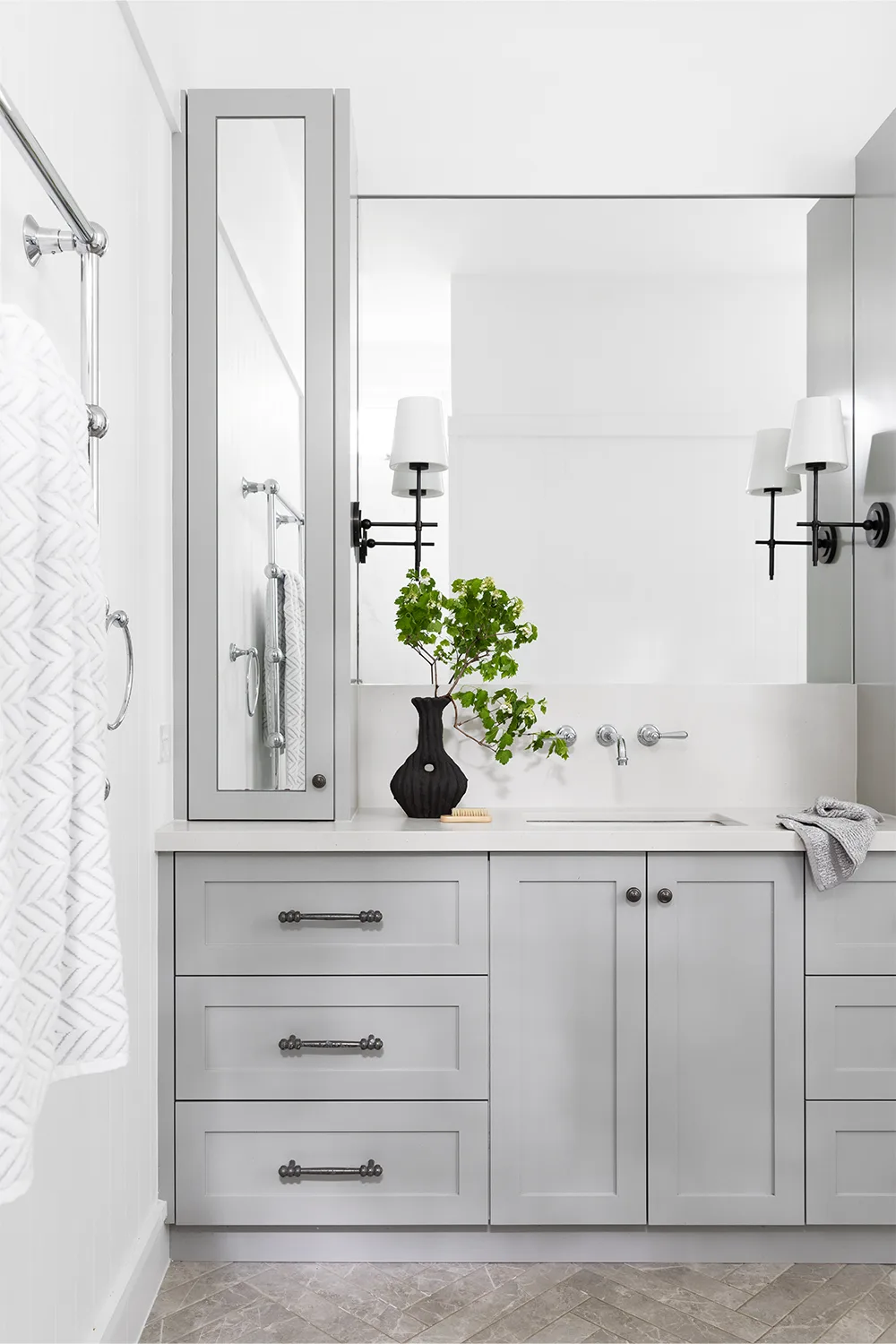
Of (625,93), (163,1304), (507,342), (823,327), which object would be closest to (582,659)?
(507,342)

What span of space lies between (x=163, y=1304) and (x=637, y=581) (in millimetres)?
1836

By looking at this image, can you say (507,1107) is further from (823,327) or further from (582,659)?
(823,327)

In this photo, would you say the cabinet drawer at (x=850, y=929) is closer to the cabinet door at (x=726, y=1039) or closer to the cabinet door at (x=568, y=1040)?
the cabinet door at (x=726, y=1039)

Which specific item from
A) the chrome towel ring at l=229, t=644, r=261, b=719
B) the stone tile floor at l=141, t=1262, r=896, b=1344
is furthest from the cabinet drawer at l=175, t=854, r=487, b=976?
the stone tile floor at l=141, t=1262, r=896, b=1344

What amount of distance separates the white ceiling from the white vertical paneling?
65 cm

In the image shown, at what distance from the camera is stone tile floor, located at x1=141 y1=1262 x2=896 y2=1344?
1774 millimetres

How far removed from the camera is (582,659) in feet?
8.03

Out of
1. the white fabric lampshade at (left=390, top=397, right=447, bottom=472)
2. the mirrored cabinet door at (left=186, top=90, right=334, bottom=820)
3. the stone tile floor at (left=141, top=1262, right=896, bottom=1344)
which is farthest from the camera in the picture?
the white fabric lampshade at (left=390, top=397, right=447, bottom=472)

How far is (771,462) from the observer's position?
2428 millimetres

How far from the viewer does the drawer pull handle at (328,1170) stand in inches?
76.4

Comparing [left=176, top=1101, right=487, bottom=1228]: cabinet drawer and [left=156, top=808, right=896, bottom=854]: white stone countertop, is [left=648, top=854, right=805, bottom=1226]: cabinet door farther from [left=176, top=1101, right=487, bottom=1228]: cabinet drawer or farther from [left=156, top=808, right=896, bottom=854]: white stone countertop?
[left=176, top=1101, right=487, bottom=1228]: cabinet drawer

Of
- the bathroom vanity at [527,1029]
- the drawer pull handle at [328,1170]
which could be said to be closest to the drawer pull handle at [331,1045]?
the bathroom vanity at [527,1029]

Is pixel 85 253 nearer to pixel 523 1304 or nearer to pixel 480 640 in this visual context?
pixel 480 640

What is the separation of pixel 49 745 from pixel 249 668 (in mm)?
1165
